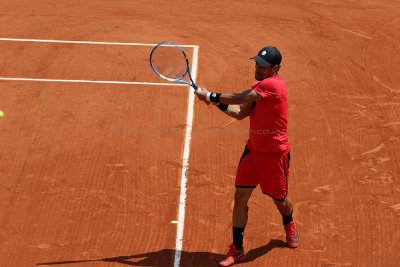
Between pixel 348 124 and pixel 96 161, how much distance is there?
429 centimetres

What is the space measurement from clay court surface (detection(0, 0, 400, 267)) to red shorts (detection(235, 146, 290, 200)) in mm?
983

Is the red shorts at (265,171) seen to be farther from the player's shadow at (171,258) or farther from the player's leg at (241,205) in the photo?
the player's shadow at (171,258)

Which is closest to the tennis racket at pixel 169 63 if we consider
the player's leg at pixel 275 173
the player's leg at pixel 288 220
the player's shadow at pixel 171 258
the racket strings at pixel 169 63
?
the racket strings at pixel 169 63

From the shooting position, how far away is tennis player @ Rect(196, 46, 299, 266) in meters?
6.48

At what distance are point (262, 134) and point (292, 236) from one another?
5.04 feet

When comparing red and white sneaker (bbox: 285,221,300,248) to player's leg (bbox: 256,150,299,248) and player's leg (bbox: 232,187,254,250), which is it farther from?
player's leg (bbox: 232,187,254,250)

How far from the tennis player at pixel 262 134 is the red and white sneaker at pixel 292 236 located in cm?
28

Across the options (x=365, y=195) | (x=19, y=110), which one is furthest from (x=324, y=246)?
(x=19, y=110)

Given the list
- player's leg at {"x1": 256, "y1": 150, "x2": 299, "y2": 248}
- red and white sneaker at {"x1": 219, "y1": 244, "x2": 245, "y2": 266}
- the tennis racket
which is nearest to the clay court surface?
red and white sneaker at {"x1": 219, "y1": 244, "x2": 245, "y2": 266}

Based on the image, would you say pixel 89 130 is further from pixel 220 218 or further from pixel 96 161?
pixel 220 218

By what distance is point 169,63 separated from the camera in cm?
852

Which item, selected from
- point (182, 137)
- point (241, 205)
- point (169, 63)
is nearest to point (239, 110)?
point (241, 205)

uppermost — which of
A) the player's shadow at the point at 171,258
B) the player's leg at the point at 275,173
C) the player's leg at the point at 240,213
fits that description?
the player's leg at the point at 275,173

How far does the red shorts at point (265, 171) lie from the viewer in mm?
6758
